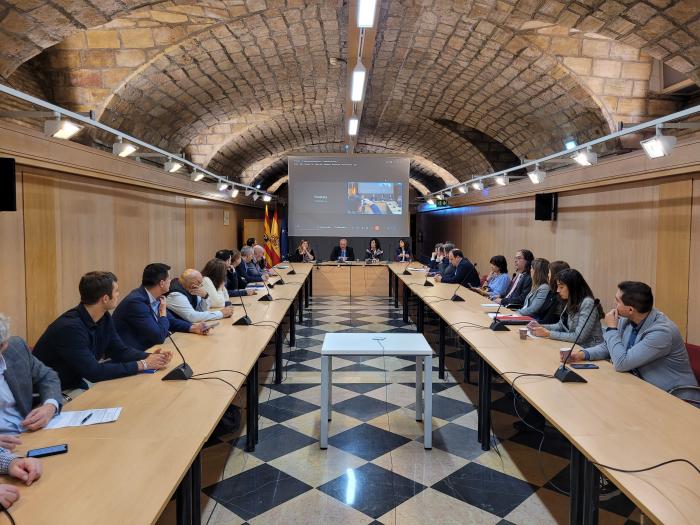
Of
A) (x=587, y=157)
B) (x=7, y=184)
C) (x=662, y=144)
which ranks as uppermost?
(x=587, y=157)

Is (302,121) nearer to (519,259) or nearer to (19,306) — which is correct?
(519,259)

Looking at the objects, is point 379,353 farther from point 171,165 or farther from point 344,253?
point 344,253

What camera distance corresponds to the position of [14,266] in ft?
13.7

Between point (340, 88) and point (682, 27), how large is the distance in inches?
212

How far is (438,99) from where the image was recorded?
350 inches

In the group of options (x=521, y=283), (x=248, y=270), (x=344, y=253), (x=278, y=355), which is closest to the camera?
(x=278, y=355)

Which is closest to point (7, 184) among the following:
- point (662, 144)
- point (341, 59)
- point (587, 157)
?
point (341, 59)

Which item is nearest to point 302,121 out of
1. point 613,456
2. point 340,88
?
point 340,88

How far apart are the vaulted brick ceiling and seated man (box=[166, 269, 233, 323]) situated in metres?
2.24

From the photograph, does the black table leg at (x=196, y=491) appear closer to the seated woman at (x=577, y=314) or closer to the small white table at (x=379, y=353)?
the small white table at (x=379, y=353)

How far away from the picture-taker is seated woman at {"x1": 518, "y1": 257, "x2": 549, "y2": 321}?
482cm

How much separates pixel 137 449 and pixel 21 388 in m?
0.74

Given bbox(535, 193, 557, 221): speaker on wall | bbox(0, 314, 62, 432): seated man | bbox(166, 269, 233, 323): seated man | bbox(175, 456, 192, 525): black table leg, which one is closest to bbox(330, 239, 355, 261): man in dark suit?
bbox(535, 193, 557, 221): speaker on wall

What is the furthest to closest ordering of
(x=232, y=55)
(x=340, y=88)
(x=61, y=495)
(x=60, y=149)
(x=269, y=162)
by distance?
(x=269, y=162), (x=340, y=88), (x=232, y=55), (x=60, y=149), (x=61, y=495)
